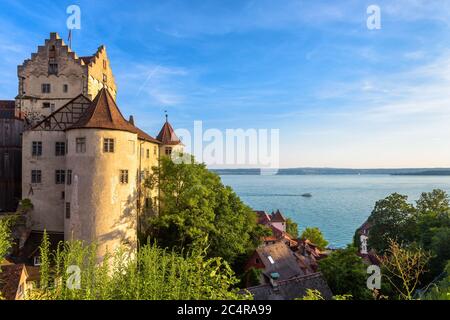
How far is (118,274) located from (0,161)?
28289mm

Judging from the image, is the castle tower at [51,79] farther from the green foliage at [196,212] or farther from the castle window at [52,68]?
the green foliage at [196,212]

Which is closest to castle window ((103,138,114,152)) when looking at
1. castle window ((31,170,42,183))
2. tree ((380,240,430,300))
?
castle window ((31,170,42,183))

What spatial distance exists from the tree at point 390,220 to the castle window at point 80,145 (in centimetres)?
3514

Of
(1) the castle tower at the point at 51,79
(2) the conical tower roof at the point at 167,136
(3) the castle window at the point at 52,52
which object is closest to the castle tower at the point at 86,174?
(1) the castle tower at the point at 51,79

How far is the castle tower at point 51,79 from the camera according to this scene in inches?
1282

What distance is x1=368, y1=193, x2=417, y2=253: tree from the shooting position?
41.3 metres

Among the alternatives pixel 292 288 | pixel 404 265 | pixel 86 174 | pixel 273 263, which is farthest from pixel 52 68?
pixel 404 265

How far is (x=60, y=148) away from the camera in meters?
28.0

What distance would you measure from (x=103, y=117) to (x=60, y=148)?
589 cm

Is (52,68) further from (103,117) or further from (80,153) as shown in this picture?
(80,153)

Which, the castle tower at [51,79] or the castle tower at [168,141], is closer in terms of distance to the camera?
the castle tower at [51,79]

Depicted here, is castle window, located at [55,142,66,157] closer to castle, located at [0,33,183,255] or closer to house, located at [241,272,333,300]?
castle, located at [0,33,183,255]

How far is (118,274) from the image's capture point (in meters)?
8.73

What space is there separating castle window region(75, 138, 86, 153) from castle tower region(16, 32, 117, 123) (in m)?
9.36
